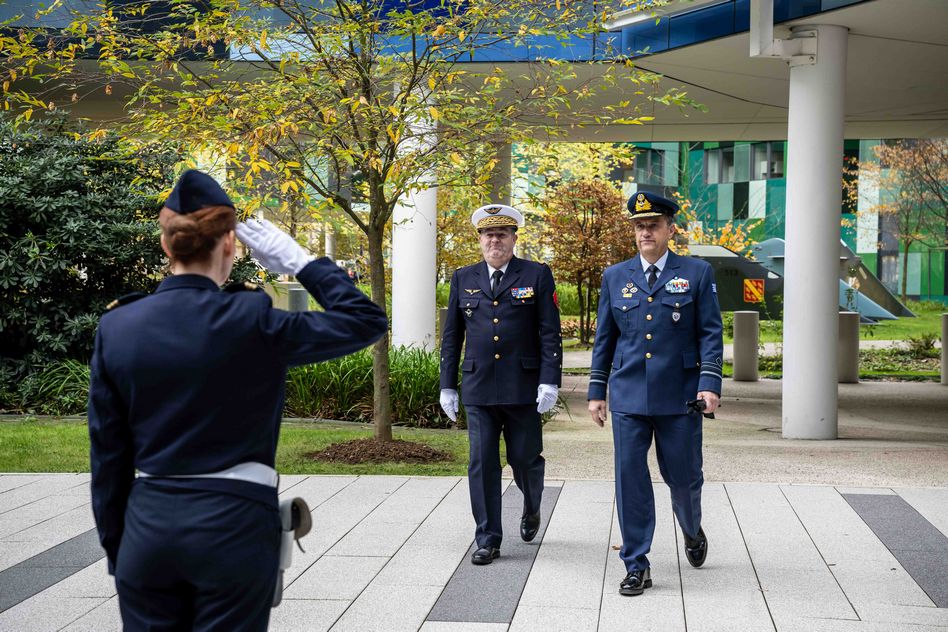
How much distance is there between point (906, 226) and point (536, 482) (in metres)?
39.8

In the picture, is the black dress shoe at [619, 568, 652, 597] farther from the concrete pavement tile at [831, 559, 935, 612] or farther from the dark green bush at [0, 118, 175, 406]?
the dark green bush at [0, 118, 175, 406]

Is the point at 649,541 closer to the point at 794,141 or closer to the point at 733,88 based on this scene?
the point at 794,141

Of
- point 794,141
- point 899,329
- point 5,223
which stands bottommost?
point 899,329

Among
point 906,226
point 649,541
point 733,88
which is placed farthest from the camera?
point 906,226

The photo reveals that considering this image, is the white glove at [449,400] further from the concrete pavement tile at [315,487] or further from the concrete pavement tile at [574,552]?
the concrete pavement tile at [315,487]

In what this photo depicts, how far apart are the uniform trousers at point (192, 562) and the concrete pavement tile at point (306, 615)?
7.55ft

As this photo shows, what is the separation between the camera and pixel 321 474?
30.0ft

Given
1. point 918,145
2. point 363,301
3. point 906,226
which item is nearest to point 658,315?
point 363,301

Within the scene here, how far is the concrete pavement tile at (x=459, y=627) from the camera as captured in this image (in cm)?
Answer: 501

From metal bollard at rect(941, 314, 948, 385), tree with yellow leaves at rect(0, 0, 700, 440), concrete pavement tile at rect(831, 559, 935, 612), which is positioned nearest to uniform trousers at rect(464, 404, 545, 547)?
concrete pavement tile at rect(831, 559, 935, 612)

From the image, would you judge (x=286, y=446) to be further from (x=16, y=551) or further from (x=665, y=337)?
(x=665, y=337)

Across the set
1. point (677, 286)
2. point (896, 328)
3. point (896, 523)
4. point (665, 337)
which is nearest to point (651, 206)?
point (677, 286)

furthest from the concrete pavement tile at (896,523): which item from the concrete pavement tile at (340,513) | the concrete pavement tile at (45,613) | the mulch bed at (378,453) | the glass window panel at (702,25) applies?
the glass window panel at (702,25)

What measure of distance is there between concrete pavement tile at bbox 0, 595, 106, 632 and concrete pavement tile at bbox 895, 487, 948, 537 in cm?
524
